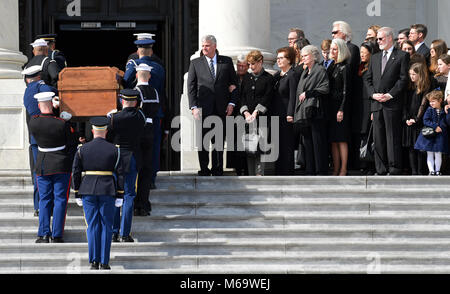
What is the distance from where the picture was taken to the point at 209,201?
50.6 feet

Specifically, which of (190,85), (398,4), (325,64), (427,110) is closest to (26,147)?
(190,85)

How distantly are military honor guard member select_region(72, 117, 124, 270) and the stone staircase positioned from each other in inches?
15.1

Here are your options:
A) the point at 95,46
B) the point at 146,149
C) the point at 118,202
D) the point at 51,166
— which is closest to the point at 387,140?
the point at 146,149

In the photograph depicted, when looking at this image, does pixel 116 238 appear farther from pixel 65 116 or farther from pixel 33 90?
pixel 33 90

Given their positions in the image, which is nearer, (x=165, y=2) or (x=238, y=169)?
(x=238, y=169)

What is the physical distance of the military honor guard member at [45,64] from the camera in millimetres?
15492

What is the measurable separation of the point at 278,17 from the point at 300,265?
9.34 metres

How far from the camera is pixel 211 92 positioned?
16234 millimetres

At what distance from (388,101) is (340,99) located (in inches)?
27.7

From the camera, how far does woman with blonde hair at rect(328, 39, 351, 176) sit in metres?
16.3

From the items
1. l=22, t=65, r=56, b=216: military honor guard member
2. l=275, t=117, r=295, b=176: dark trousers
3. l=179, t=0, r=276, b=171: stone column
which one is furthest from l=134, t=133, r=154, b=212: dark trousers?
l=179, t=0, r=276, b=171: stone column

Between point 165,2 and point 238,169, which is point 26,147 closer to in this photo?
point 238,169

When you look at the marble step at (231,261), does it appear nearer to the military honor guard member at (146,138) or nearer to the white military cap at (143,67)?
the military honor guard member at (146,138)

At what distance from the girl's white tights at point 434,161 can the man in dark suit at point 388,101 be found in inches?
16.6
